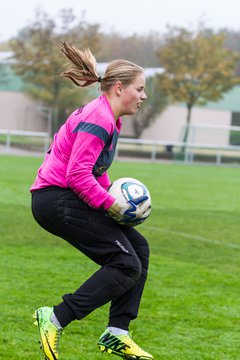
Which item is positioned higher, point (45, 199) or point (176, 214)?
point (45, 199)

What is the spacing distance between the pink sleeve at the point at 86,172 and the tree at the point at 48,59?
44443 mm

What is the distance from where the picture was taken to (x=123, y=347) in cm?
530

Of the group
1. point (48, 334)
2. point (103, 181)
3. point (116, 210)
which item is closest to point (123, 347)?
point (48, 334)

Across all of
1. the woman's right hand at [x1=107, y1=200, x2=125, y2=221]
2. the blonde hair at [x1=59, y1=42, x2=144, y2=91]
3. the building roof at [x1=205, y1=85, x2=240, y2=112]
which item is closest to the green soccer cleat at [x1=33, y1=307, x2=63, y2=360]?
the woman's right hand at [x1=107, y1=200, x2=125, y2=221]

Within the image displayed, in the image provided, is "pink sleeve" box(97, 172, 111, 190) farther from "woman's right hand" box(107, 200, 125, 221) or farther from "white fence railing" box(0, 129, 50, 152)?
"white fence railing" box(0, 129, 50, 152)

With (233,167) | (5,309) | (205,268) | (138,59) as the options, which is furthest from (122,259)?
(138,59)

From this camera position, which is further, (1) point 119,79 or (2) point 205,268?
(2) point 205,268

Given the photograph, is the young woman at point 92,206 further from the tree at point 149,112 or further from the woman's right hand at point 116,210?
the tree at point 149,112

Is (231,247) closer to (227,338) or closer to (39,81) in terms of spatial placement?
(227,338)

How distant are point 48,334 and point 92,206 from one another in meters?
0.94

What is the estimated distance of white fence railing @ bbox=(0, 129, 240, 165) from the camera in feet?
132

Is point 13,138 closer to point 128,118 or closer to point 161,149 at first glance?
point 161,149

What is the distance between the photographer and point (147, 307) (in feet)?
23.8

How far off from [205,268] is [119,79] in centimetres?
A: 490
